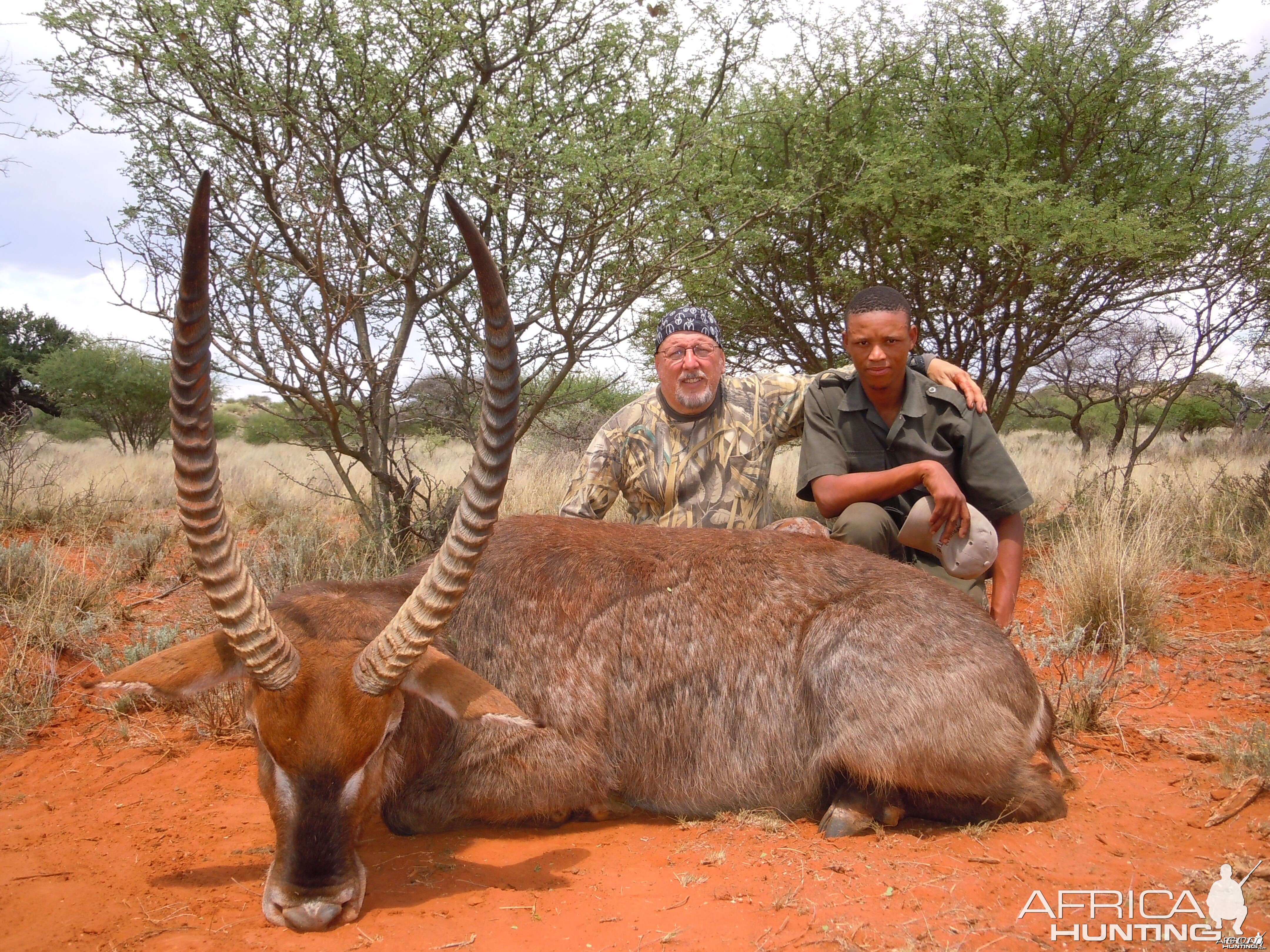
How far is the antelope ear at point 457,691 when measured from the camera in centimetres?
320

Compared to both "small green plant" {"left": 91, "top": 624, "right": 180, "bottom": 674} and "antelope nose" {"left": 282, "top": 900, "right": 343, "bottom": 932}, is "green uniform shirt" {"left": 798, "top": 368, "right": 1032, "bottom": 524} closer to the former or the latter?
"antelope nose" {"left": 282, "top": 900, "right": 343, "bottom": 932}

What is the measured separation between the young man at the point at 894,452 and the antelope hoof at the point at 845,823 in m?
1.63

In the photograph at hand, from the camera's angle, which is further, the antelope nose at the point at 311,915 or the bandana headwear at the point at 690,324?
the bandana headwear at the point at 690,324

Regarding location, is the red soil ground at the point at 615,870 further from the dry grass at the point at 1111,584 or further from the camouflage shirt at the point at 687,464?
the camouflage shirt at the point at 687,464

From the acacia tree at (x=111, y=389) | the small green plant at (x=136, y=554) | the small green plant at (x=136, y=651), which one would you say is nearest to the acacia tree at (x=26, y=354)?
the acacia tree at (x=111, y=389)

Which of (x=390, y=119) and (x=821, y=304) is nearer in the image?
(x=390, y=119)

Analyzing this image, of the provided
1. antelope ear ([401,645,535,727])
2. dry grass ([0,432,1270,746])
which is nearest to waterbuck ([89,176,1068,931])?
antelope ear ([401,645,535,727])

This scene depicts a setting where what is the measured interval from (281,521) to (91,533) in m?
1.82

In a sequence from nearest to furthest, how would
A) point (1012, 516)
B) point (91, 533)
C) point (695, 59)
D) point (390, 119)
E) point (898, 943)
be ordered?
point (898, 943), point (1012, 516), point (390, 119), point (695, 59), point (91, 533)

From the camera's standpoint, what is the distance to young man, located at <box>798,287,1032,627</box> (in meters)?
5.07

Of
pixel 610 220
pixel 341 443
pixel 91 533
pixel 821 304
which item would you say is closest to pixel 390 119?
pixel 610 220

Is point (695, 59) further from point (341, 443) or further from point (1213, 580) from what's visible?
point (1213, 580)

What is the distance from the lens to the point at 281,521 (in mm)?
9445

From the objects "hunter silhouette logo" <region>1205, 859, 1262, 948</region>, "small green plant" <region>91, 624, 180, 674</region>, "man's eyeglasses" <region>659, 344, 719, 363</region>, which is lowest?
"hunter silhouette logo" <region>1205, 859, 1262, 948</region>
